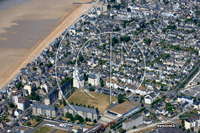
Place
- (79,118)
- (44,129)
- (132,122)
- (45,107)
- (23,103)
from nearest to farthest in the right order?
(132,122) → (44,129) → (79,118) → (45,107) → (23,103)

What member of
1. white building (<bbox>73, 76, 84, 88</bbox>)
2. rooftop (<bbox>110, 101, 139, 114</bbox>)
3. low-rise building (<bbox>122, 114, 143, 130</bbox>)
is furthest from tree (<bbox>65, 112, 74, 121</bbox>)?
white building (<bbox>73, 76, 84, 88</bbox>)

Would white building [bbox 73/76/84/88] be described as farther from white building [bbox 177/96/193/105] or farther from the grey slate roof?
white building [bbox 177/96/193/105]

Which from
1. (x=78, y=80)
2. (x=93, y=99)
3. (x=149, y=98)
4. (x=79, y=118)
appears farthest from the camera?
(x=78, y=80)

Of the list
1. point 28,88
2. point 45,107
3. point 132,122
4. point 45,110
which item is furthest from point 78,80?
point 132,122

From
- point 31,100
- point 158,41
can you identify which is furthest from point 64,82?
point 158,41

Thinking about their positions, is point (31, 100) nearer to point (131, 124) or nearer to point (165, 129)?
point (131, 124)

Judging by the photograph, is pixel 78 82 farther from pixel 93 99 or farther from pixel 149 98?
pixel 149 98

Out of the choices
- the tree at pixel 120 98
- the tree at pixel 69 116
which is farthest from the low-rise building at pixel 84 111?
the tree at pixel 120 98
